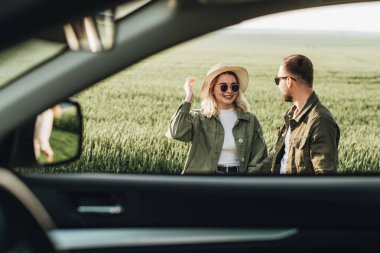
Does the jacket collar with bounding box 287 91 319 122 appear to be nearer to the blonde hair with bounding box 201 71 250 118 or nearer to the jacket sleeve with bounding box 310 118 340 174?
the jacket sleeve with bounding box 310 118 340 174


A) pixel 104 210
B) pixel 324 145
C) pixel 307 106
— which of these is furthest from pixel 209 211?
pixel 307 106

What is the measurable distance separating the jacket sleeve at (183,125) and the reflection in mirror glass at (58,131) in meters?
2.06

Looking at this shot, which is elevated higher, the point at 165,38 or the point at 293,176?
the point at 165,38

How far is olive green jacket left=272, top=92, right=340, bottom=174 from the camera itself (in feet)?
11.2

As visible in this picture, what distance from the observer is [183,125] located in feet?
14.0

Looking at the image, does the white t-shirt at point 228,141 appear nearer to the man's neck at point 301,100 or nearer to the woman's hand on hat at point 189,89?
the woman's hand on hat at point 189,89

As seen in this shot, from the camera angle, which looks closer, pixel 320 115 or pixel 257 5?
pixel 257 5

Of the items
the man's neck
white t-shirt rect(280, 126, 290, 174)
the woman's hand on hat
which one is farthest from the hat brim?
white t-shirt rect(280, 126, 290, 174)

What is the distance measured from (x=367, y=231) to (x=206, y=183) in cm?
49

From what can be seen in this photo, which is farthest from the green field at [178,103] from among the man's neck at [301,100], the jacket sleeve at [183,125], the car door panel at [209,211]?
the man's neck at [301,100]

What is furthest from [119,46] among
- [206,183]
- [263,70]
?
[263,70]

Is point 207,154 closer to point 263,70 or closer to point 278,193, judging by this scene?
point 278,193

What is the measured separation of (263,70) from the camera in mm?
22234

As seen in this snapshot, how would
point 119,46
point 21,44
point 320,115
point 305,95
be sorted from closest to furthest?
point 21,44, point 119,46, point 320,115, point 305,95
